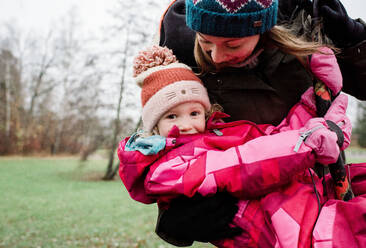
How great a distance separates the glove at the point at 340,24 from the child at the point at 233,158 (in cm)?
30

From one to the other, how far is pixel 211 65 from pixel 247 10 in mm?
454

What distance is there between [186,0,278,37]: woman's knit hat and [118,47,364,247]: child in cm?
42

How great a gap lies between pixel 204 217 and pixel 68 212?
12.6 m

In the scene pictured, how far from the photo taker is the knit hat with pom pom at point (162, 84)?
1768 millimetres

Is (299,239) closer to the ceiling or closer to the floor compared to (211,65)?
closer to the floor

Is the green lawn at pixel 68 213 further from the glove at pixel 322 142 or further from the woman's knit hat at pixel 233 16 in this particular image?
the woman's knit hat at pixel 233 16

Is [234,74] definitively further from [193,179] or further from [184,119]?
[193,179]

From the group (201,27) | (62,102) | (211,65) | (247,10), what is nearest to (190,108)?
(211,65)

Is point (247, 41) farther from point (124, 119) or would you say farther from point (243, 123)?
point (124, 119)

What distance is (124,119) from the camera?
1919cm

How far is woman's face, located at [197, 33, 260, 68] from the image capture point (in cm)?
151

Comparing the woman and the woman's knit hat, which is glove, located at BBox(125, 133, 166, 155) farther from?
the woman's knit hat

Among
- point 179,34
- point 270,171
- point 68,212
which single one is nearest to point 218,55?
point 179,34

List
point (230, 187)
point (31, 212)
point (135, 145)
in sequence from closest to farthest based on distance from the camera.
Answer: point (230, 187), point (135, 145), point (31, 212)
